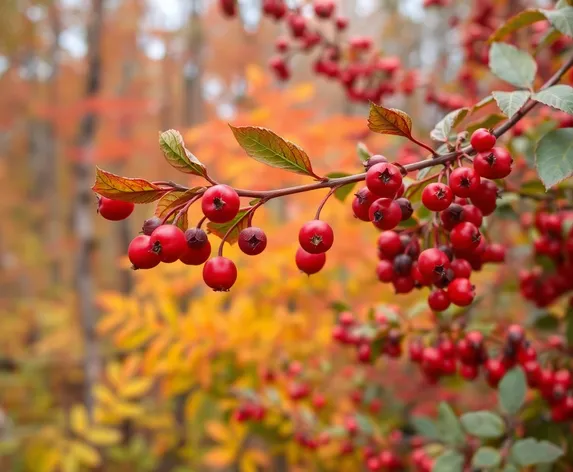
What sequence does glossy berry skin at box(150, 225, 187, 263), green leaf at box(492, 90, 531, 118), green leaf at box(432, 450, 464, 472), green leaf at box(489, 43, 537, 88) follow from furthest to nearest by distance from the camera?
green leaf at box(432, 450, 464, 472)
green leaf at box(489, 43, 537, 88)
green leaf at box(492, 90, 531, 118)
glossy berry skin at box(150, 225, 187, 263)

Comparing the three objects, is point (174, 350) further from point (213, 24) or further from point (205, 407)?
point (213, 24)

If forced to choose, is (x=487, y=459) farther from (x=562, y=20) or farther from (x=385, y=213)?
(x=562, y=20)

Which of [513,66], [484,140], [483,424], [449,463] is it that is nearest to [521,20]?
[513,66]

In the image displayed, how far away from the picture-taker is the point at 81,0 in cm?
1179

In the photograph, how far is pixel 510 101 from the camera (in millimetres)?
1027

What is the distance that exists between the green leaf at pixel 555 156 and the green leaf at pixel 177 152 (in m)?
0.70

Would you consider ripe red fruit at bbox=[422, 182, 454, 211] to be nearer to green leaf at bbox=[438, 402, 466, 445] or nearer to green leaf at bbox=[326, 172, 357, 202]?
green leaf at bbox=[326, 172, 357, 202]

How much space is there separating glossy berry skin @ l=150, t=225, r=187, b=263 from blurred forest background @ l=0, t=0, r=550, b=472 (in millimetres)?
1284

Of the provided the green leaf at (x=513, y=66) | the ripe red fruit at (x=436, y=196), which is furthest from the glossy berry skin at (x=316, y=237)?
the green leaf at (x=513, y=66)

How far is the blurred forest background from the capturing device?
10.6 feet

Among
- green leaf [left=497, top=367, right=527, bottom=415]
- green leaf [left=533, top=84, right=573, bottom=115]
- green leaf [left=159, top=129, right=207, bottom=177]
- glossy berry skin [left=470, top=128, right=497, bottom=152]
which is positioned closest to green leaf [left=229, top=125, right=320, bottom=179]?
green leaf [left=159, top=129, right=207, bottom=177]

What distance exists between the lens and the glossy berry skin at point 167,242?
34.6 inches

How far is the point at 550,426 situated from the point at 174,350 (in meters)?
1.93

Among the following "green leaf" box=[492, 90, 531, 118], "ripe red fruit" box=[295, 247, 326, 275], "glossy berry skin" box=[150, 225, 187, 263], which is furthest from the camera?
"ripe red fruit" box=[295, 247, 326, 275]
